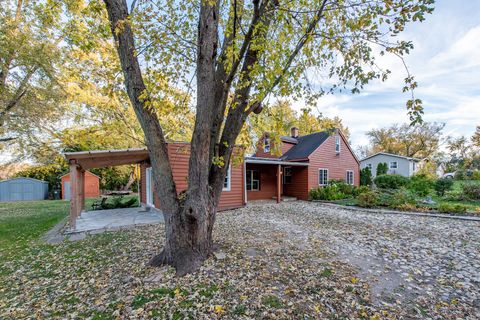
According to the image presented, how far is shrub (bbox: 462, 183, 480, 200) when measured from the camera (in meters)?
10.8

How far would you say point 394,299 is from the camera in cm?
296

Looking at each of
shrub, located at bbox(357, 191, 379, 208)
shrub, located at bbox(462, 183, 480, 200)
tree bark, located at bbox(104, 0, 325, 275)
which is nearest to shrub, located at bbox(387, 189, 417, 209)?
shrub, located at bbox(357, 191, 379, 208)

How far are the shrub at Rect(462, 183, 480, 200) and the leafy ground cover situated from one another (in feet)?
24.5

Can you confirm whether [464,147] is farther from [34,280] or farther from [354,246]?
[34,280]

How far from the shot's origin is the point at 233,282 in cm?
335

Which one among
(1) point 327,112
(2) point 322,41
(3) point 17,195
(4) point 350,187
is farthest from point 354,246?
(3) point 17,195

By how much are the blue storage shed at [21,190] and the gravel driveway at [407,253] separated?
2160 centimetres

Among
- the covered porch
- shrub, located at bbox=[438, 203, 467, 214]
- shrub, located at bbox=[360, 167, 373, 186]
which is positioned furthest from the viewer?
→ shrub, located at bbox=[360, 167, 373, 186]

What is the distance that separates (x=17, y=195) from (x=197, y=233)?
2344 cm

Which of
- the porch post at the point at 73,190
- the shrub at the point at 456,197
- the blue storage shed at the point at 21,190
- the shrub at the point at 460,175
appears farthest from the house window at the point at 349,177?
the blue storage shed at the point at 21,190

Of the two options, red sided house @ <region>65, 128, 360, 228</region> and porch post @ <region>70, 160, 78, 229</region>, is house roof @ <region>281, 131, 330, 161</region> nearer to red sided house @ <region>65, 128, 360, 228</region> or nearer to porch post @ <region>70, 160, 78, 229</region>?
red sided house @ <region>65, 128, 360, 228</region>

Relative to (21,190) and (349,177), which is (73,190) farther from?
(21,190)

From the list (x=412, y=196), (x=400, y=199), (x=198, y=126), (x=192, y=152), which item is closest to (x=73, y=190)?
(x=192, y=152)

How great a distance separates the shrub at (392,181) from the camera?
1584 cm
